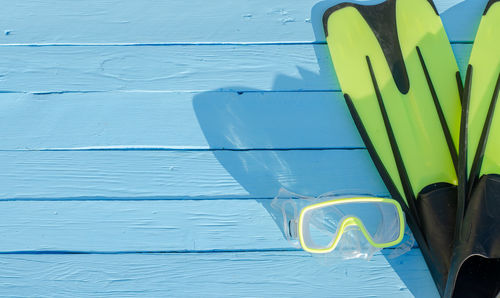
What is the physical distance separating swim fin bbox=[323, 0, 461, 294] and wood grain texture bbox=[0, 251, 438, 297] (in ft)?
0.38

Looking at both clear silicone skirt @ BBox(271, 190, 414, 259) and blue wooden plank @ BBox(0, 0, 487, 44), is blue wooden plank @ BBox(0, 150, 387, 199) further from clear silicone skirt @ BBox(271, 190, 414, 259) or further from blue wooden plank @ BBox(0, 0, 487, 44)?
blue wooden plank @ BBox(0, 0, 487, 44)

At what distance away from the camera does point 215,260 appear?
3.75 ft

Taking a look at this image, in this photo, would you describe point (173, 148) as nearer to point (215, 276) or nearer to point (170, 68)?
point (170, 68)

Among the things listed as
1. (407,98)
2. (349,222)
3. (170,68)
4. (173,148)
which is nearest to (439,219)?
(349,222)

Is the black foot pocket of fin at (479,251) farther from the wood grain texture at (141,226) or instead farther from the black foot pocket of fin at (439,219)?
the wood grain texture at (141,226)

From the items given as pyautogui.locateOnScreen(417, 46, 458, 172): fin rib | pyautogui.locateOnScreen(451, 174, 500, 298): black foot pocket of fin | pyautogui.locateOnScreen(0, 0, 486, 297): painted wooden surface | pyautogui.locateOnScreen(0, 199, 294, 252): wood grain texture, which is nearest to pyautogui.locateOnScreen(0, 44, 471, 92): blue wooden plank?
pyautogui.locateOnScreen(0, 0, 486, 297): painted wooden surface

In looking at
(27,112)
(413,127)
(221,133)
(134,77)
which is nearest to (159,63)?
(134,77)

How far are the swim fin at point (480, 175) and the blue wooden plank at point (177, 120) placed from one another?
27 cm

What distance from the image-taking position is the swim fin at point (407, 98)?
115 centimetres

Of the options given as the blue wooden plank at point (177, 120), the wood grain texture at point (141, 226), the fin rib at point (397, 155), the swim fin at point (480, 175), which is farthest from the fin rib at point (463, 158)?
the wood grain texture at point (141, 226)

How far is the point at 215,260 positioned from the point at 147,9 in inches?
28.2

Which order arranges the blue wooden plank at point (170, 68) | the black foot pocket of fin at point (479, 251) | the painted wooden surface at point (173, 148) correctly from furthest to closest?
the blue wooden plank at point (170, 68), the painted wooden surface at point (173, 148), the black foot pocket of fin at point (479, 251)

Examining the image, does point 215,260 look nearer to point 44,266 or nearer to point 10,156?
point 44,266

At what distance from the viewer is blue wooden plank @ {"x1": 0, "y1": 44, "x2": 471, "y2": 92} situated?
1246mm
